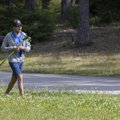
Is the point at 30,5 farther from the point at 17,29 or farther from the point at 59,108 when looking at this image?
the point at 59,108

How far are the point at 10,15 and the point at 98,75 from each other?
600 inches

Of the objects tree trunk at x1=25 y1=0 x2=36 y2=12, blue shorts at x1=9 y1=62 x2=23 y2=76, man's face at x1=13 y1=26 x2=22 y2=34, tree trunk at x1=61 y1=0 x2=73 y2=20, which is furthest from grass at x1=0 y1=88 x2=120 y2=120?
tree trunk at x1=61 y1=0 x2=73 y2=20

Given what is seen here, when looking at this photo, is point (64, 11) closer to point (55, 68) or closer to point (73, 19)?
point (73, 19)

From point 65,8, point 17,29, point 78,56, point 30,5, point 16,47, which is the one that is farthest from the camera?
point 65,8

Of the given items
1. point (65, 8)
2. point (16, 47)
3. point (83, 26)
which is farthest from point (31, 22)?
point (16, 47)

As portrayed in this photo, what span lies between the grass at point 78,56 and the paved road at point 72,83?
75.3 inches

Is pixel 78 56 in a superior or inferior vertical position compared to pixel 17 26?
inferior

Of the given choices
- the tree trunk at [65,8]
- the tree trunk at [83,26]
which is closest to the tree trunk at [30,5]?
the tree trunk at [83,26]

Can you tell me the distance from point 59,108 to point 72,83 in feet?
23.5

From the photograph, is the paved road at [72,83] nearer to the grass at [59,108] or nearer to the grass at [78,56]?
the grass at [78,56]

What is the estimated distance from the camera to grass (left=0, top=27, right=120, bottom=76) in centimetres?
2144

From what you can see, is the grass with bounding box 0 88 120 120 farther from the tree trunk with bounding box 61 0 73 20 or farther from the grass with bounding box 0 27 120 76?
the tree trunk with bounding box 61 0 73 20

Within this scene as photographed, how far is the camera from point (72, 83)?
16594 millimetres

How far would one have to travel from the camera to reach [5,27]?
32656 mm
